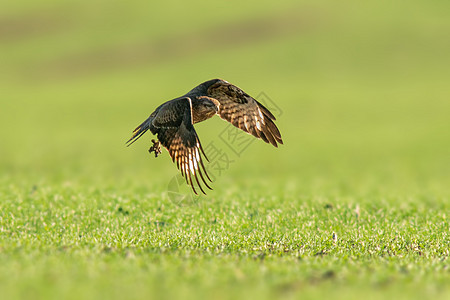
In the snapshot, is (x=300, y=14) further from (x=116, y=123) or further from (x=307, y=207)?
(x=307, y=207)

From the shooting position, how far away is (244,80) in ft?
169

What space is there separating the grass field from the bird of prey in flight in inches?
58.9

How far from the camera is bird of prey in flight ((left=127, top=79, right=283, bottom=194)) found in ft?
28.7

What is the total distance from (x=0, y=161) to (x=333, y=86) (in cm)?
3368

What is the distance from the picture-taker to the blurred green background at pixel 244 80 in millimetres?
26484

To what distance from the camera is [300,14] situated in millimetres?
69000

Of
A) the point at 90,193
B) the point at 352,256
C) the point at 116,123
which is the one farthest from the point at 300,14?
the point at 352,256

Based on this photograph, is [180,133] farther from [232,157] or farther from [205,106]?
[232,157]

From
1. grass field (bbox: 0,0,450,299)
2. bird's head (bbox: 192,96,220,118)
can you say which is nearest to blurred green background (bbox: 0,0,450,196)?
grass field (bbox: 0,0,450,299)

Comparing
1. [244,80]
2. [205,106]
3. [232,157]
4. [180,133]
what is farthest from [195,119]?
[244,80]

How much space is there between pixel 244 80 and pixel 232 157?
909 inches

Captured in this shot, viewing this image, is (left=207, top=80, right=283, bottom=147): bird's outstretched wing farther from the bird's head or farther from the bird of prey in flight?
the bird's head

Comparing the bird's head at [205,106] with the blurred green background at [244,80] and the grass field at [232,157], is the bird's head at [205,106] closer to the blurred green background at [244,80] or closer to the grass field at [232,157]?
the grass field at [232,157]

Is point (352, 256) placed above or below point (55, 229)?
below
